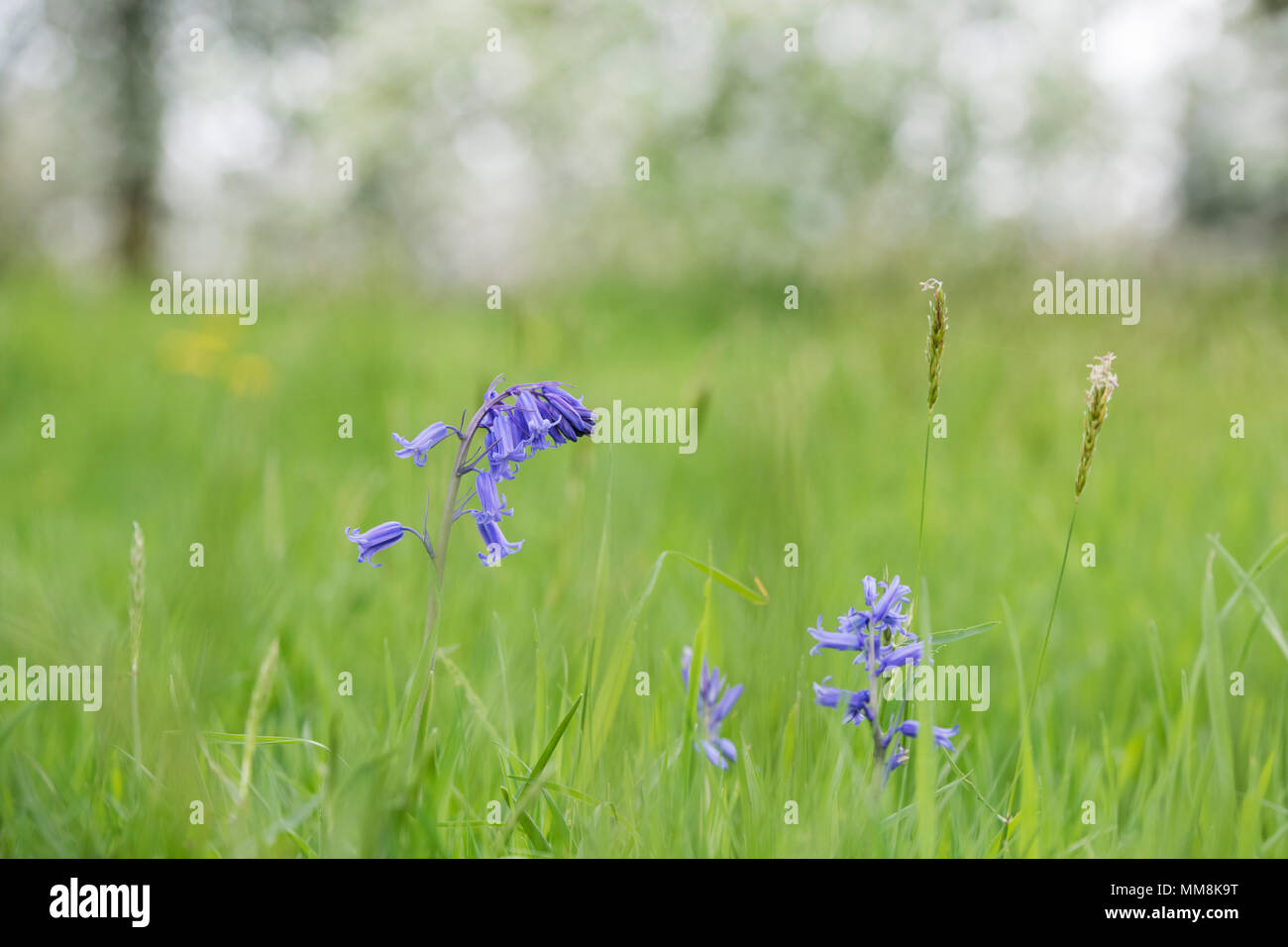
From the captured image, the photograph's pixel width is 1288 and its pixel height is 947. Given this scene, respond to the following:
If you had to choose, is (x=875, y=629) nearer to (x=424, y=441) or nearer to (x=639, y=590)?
(x=424, y=441)

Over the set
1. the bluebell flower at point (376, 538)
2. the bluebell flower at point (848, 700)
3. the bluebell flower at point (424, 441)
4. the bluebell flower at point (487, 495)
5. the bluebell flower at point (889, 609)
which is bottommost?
the bluebell flower at point (848, 700)

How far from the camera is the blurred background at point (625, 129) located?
13.0m

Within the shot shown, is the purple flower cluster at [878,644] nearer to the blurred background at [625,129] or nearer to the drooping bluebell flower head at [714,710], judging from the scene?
the drooping bluebell flower head at [714,710]

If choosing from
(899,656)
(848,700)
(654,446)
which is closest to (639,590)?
(848,700)

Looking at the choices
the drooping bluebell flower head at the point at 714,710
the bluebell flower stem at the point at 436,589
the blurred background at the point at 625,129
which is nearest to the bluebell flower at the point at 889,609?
the drooping bluebell flower head at the point at 714,710

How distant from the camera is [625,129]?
14.4 meters

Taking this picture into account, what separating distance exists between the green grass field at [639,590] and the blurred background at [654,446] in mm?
18

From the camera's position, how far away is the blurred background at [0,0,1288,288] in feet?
42.6

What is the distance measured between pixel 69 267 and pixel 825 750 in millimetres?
11383

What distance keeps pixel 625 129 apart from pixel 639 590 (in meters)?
13.1
